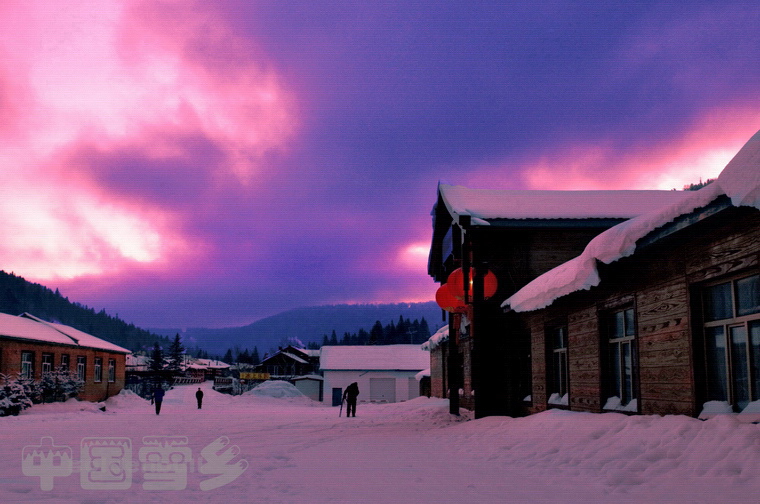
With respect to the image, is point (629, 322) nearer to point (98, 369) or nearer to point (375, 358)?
point (98, 369)

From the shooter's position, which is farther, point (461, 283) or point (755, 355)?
point (461, 283)

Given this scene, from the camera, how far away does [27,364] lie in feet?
102

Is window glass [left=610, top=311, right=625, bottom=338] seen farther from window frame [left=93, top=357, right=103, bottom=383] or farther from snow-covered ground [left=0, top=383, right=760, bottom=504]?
window frame [left=93, top=357, right=103, bottom=383]

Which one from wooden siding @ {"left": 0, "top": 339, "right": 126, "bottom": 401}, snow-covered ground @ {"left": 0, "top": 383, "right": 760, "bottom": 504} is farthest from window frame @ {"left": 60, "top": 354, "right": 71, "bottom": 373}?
snow-covered ground @ {"left": 0, "top": 383, "right": 760, "bottom": 504}

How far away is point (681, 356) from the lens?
8.09 m

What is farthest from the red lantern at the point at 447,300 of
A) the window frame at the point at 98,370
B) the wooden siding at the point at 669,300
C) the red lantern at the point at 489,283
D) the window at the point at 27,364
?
the window frame at the point at 98,370

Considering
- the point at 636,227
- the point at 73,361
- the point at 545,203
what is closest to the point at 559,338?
the point at 545,203

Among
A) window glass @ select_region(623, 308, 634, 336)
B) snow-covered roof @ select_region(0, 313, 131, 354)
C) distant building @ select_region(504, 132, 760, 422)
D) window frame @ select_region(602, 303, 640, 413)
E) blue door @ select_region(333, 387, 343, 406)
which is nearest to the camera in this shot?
distant building @ select_region(504, 132, 760, 422)

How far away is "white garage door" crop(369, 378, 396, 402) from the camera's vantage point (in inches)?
2089

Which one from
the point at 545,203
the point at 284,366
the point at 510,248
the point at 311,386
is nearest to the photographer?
the point at 510,248

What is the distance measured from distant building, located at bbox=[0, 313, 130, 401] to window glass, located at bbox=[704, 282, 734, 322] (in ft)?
97.6

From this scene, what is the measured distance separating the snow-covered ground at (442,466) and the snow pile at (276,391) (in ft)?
139

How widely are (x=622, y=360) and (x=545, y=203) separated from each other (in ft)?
30.0

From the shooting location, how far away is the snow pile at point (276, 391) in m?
55.1
